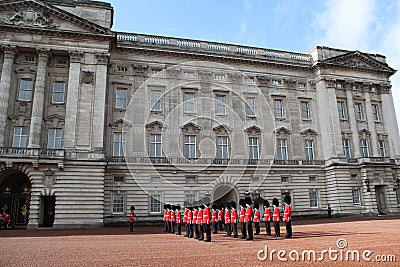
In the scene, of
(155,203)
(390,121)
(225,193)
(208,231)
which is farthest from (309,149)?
(208,231)

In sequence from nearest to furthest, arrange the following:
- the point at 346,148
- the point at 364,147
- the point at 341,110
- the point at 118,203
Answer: the point at 118,203 < the point at 346,148 < the point at 364,147 < the point at 341,110

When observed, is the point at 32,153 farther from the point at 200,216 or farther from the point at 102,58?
the point at 200,216

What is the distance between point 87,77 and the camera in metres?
30.0

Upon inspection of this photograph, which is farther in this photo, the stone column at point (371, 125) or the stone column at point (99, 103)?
the stone column at point (371, 125)

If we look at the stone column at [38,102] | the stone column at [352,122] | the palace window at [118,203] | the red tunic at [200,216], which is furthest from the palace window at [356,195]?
the stone column at [38,102]

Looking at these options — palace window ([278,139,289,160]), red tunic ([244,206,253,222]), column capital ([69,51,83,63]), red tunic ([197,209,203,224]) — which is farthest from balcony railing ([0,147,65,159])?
palace window ([278,139,289,160])

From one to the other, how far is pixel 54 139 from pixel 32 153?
2847 mm

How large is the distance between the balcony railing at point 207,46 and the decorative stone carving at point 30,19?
653 cm

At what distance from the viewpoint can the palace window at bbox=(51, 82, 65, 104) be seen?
29973 mm

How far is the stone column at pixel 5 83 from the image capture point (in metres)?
27.5

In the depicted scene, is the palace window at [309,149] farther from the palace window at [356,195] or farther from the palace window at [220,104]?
the palace window at [220,104]

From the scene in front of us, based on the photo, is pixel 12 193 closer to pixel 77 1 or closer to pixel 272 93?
pixel 77 1

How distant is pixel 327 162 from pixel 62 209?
26.9m

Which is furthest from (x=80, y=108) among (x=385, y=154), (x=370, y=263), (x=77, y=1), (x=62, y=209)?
(x=385, y=154)
